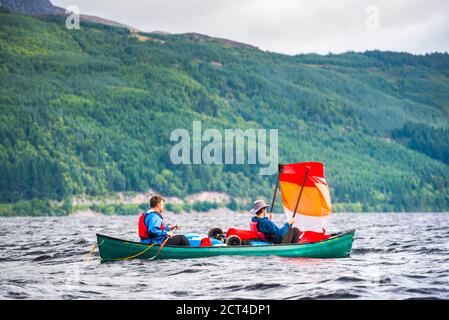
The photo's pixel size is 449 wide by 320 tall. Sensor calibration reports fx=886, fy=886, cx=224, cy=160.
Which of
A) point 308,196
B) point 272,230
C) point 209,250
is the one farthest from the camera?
point 308,196

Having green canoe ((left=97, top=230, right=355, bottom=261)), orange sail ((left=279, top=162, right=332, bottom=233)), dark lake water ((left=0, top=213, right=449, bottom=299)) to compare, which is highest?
orange sail ((left=279, top=162, right=332, bottom=233))

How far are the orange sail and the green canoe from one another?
3.18 ft

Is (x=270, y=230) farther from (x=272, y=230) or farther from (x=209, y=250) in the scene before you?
(x=209, y=250)

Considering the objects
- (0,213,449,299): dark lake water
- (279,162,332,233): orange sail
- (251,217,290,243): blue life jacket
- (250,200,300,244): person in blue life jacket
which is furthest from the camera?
(279,162,332,233): orange sail

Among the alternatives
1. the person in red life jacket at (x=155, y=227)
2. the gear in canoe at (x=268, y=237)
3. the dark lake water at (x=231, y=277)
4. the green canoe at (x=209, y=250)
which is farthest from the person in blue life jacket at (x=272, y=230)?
the person in red life jacket at (x=155, y=227)

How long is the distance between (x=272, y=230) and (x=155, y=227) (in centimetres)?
441

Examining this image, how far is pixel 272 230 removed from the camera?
109ft

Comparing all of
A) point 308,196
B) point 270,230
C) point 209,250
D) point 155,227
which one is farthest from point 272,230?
point 155,227

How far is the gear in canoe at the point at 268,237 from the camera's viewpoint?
32.7 m

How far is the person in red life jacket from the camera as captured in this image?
3209 centimetres

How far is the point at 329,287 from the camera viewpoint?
25719 mm

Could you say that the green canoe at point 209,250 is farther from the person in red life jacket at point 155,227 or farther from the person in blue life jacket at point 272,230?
the person in blue life jacket at point 272,230

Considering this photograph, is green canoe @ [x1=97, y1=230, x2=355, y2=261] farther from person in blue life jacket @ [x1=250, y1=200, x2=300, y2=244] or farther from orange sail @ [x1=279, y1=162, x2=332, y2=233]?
orange sail @ [x1=279, y1=162, x2=332, y2=233]

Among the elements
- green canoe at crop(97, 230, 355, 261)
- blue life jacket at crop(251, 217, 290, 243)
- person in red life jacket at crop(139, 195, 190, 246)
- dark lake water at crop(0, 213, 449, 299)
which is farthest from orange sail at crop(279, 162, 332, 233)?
person in red life jacket at crop(139, 195, 190, 246)
